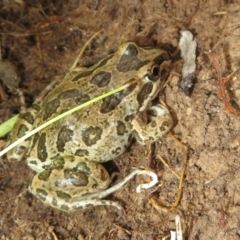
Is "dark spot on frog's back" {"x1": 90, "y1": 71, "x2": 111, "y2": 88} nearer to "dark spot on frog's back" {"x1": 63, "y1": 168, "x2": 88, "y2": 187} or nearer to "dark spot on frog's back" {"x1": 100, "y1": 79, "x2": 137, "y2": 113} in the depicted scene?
"dark spot on frog's back" {"x1": 100, "y1": 79, "x2": 137, "y2": 113}

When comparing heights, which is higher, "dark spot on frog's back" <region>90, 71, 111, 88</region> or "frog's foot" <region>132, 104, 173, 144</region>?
"dark spot on frog's back" <region>90, 71, 111, 88</region>

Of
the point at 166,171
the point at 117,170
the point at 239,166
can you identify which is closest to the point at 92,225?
the point at 117,170

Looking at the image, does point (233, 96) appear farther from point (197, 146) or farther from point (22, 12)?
point (22, 12)

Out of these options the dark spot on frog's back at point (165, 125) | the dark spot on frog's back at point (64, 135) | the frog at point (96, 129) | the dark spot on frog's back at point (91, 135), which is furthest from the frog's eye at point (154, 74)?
the dark spot on frog's back at point (64, 135)

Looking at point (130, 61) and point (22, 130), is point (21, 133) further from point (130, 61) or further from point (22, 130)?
point (130, 61)

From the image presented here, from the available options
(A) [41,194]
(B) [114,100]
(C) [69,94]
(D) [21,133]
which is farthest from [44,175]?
(B) [114,100]

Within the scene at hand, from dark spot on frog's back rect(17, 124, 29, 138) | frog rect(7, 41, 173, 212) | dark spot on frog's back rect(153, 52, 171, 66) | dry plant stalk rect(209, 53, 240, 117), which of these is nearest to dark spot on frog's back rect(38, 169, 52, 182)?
frog rect(7, 41, 173, 212)
